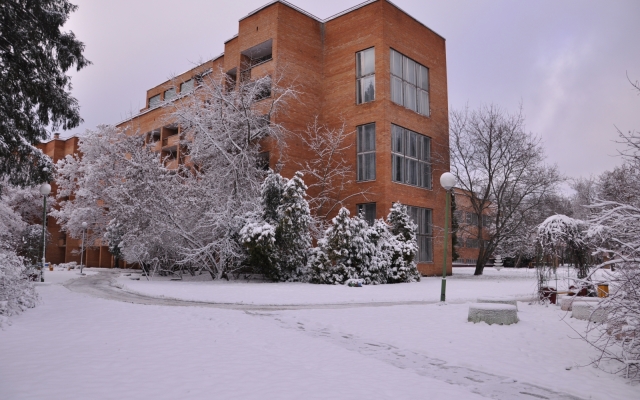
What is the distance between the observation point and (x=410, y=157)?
27500 millimetres

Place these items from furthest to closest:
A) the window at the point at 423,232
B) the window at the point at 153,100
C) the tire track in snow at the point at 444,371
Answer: the window at the point at 153,100 < the window at the point at 423,232 < the tire track in snow at the point at 444,371

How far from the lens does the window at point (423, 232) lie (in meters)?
27.4

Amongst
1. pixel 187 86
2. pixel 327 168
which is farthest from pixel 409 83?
pixel 187 86

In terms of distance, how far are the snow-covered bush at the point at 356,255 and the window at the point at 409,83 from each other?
8.78 m

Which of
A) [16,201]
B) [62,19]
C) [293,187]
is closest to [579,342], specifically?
[293,187]

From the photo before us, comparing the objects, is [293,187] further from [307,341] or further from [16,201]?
[16,201]

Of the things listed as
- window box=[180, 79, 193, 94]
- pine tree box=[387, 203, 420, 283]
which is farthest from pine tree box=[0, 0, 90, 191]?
window box=[180, 79, 193, 94]

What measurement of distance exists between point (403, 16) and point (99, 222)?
3005 cm

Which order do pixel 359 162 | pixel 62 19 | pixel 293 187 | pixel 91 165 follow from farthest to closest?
1. pixel 91 165
2. pixel 359 162
3. pixel 293 187
4. pixel 62 19

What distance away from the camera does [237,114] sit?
23.5m

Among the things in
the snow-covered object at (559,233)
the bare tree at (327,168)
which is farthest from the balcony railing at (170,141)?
the snow-covered object at (559,233)

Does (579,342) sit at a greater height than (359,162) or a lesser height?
lesser

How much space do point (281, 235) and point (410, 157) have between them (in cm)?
1053

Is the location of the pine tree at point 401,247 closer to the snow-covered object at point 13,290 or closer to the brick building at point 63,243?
the snow-covered object at point 13,290
